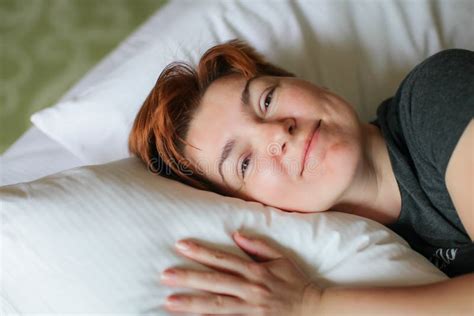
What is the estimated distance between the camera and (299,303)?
0.78 m

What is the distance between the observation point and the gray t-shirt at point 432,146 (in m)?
0.82

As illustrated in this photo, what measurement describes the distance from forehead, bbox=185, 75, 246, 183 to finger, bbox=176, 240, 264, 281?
Result: 184mm

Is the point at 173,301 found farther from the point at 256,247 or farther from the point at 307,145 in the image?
the point at 307,145

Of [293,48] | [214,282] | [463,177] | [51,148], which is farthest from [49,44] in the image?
[463,177]

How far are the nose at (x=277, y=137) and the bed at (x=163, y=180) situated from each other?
0.29ft

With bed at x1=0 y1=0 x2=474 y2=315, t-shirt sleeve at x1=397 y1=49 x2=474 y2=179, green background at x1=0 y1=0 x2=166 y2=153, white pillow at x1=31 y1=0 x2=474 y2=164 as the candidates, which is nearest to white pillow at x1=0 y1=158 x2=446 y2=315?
bed at x1=0 y1=0 x2=474 y2=315

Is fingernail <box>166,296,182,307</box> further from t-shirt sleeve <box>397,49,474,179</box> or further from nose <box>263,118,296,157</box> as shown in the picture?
t-shirt sleeve <box>397,49,474,179</box>

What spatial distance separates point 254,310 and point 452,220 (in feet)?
1.20

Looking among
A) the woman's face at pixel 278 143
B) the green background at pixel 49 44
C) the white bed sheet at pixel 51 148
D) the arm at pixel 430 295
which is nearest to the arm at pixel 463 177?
the arm at pixel 430 295

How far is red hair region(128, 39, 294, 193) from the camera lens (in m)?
0.96

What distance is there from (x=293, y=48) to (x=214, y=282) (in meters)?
0.58

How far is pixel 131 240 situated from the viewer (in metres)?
0.76

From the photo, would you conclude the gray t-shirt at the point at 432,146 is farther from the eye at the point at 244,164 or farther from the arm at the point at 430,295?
the eye at the point at 244,164

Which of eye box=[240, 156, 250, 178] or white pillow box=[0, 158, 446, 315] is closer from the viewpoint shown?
white pillow box=[0, 158, 446, 315]
